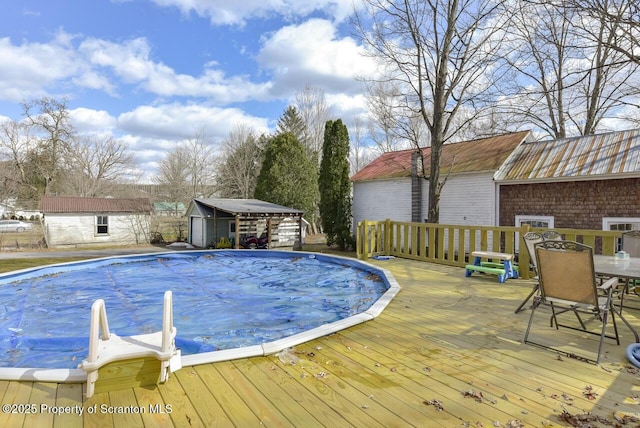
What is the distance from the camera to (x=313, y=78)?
2780 centimetres

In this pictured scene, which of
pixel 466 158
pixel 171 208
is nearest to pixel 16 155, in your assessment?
pixel 171 208

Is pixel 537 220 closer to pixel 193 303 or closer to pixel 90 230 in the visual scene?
pixel 193 303

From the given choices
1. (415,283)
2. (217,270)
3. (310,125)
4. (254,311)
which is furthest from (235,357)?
(310,125)

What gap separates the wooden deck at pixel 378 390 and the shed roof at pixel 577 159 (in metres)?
8.37

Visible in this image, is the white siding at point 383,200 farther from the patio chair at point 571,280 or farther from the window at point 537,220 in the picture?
the patio chair at point 571,280

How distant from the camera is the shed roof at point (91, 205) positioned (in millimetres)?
17391

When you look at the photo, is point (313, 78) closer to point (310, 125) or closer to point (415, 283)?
point (310, 125)

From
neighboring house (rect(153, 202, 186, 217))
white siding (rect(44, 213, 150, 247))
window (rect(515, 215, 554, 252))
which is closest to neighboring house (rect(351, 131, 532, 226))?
window (rect(515, 215, 554, 252))

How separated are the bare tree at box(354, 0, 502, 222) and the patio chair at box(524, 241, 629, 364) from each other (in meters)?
8.01

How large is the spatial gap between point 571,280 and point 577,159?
32.4 ft

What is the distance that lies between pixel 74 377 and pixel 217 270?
796 cm

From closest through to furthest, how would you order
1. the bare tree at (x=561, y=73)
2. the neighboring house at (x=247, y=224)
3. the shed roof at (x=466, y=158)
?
the bare tree at (x=561, y=73)
the shed roof at (x=466, y=158)
the neighboring house at (x=247, y=224)

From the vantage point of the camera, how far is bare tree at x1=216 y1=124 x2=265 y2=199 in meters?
27.3

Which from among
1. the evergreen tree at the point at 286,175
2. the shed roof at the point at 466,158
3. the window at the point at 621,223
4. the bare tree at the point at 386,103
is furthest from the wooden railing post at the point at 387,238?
the evergreen tree at the point at 286,175
